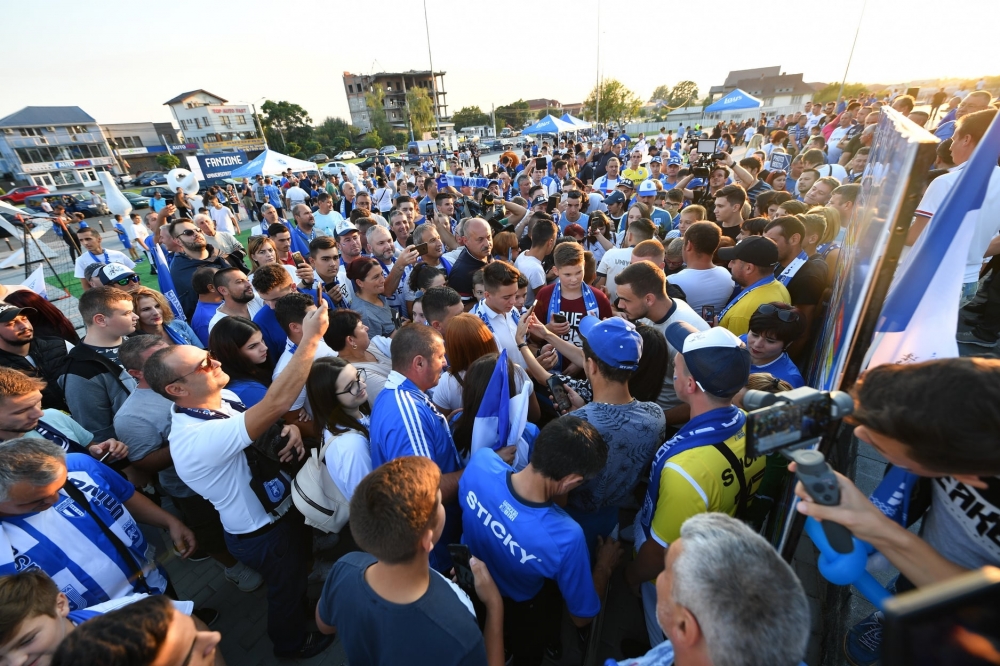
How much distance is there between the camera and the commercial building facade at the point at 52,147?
181 ft

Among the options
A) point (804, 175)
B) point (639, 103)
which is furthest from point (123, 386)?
point (639, 103)

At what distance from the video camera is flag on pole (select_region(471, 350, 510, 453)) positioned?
135 cm

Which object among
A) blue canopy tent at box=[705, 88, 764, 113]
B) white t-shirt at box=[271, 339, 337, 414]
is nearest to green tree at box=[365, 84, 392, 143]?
blue canopy tent at box=[705, 88, 764, 113]

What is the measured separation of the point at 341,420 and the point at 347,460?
276mm

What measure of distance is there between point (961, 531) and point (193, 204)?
16.0 meters

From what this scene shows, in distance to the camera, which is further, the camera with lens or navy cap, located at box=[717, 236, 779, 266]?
navy cap, located at box=[717, 236, 779, 266]

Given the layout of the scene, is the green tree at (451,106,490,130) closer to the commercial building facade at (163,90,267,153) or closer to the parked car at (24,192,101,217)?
the commercial building facade at (163,90,267,153)

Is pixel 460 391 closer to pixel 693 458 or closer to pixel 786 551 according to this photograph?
pixel 693 458

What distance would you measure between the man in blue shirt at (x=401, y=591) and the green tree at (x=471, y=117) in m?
94.9

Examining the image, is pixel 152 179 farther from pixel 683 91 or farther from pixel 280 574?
pixel 683 91

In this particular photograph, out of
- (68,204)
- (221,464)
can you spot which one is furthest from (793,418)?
(68,204)

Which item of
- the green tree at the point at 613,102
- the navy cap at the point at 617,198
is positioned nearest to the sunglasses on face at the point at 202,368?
the navy cap at the point at 617,198

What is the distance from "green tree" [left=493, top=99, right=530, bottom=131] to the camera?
85.6 m

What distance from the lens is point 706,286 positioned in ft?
12.9
